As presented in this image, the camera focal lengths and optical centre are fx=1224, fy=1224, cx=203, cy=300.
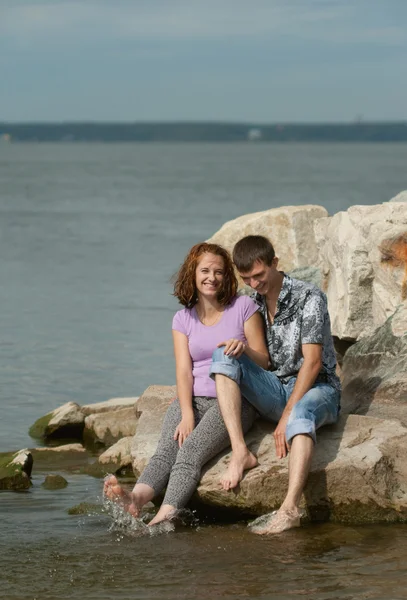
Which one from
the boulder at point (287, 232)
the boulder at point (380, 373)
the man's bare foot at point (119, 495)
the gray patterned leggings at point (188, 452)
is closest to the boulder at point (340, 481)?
the gray patterned leggings at point (188, 452)

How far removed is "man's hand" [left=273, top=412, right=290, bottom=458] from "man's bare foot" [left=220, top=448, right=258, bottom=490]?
17cm

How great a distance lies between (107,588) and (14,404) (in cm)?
565

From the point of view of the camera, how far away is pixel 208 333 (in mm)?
7645

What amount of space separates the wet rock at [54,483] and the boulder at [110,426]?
1.29 m

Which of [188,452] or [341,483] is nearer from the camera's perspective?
[341,483]

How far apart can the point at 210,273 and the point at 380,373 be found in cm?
177

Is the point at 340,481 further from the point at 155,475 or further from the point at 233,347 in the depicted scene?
the point at 155,475

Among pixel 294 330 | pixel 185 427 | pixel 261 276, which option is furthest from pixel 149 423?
pixel 261 276

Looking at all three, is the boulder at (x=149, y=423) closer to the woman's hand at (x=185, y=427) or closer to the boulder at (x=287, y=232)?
the woman's hand at (x=185, y=427)

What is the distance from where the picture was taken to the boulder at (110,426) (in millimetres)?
10141

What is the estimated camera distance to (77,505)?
8.09 meters

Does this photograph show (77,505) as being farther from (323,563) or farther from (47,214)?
(47,214)

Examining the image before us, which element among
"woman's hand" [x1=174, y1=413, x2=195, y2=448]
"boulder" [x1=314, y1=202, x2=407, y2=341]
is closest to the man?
"woman's hand" [x1=174, y1=413, x2=195, y2=448]

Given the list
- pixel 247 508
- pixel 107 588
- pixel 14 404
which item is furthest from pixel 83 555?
pixel 14 404
